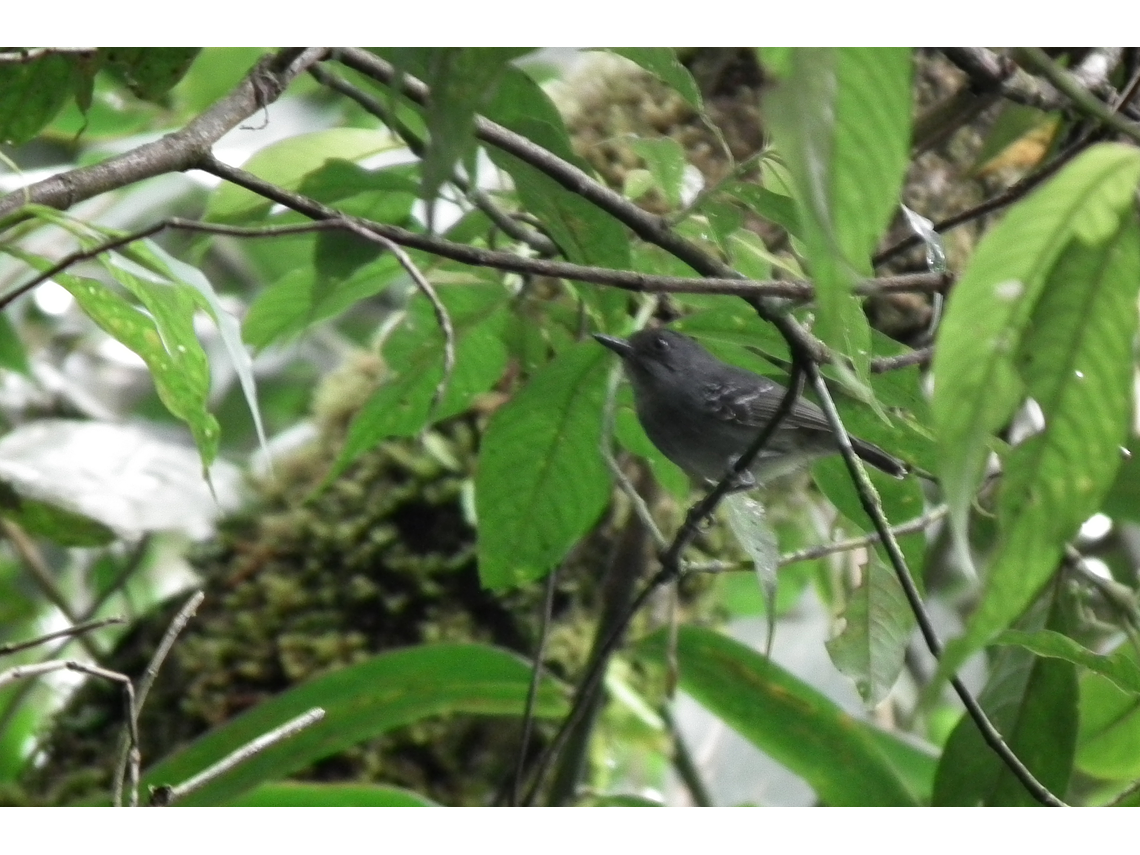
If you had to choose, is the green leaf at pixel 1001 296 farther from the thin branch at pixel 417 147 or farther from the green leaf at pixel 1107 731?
the green leaf at pixel 1107 731

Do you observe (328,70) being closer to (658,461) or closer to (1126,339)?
(658,461)

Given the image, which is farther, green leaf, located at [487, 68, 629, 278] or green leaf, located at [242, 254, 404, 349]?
green leaf, located at [242, 254, 404, 349]

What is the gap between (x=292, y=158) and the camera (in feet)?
8.24

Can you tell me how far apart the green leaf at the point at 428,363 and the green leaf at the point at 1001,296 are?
1.54 m

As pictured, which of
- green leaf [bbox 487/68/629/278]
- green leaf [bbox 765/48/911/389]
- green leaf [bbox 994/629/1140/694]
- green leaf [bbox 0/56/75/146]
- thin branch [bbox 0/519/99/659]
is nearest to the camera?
green leaf [bbox 765/48/911/389]

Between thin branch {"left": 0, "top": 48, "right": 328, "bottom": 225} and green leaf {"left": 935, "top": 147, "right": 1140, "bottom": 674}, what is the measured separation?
112cm

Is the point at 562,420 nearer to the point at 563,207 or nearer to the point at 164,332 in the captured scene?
the point at 563,207

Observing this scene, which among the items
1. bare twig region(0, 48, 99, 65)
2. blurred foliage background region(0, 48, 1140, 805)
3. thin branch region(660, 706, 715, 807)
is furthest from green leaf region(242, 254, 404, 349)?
thin branch region(660, 706, 715, 807)

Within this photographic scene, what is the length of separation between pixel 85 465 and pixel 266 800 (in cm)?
124

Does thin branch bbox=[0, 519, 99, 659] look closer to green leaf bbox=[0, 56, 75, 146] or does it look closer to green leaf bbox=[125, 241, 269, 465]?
green leaf bbox=[0, 56, 75, 146]

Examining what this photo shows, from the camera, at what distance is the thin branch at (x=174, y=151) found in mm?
1560

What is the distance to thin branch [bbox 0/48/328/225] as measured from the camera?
1560 millimetres
